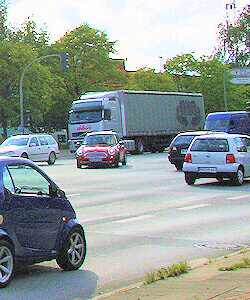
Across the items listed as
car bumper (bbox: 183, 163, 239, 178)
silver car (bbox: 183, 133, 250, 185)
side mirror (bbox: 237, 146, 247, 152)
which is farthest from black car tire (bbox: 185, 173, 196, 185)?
side mirror (bbox: 237, 146, 247, 152)

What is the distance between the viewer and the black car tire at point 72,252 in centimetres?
778

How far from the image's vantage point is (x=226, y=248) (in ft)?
31.3

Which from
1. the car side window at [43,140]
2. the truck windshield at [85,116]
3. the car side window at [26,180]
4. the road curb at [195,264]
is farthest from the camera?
the truck windshield at [85,116]

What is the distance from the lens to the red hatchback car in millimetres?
31156

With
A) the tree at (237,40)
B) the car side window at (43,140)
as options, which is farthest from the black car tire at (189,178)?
the tree at (237,40)

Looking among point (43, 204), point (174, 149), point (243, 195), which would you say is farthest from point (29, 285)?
point (174, 149)

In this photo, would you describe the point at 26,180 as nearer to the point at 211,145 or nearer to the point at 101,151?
the point at 211,145

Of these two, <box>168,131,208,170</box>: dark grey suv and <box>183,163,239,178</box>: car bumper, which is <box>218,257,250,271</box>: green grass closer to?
<box>183,163,239,178</box>: car bumper

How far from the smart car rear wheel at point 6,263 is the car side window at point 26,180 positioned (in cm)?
64

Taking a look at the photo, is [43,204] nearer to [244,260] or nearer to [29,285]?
[29,285]

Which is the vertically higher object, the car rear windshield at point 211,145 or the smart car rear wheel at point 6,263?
the car rear windshield at point 211,145

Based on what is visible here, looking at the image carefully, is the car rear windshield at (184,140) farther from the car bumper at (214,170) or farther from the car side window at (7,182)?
the car side window at (7,182)

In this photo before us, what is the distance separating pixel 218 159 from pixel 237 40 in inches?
2455

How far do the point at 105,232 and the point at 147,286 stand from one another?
14.9ft
